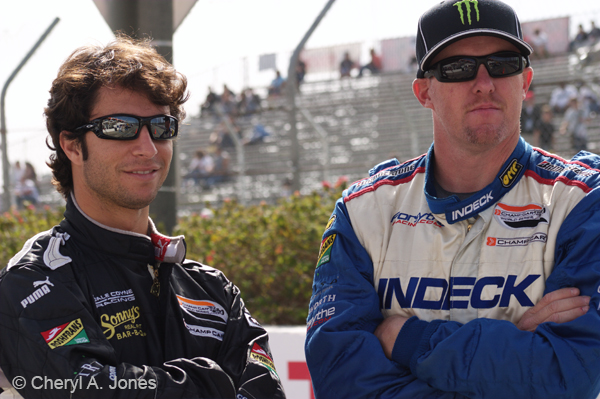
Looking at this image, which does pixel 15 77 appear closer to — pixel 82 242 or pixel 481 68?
pixel 82 242

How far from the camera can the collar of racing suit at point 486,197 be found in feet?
7.13

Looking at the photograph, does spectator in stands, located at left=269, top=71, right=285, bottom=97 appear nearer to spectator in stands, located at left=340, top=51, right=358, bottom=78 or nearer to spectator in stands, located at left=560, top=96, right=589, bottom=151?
spectator in stands, located at left=340, top=51, right=358, bottom=78

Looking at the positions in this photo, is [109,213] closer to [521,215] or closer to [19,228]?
[521,215]

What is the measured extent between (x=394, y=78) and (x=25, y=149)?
32.5 ft

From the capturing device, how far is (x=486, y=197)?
85.7 inches

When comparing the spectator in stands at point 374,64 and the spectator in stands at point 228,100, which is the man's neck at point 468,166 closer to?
the spectator in stands at point 228,100

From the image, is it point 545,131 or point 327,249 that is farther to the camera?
point 545,131

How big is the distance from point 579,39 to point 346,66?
5.95 meters

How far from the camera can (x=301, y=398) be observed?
367cm

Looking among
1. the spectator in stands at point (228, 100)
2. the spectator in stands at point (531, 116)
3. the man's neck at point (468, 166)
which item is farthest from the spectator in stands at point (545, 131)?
the spectator in stands at point (228, 100)

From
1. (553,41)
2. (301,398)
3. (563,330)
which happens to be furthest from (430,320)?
(553,41)

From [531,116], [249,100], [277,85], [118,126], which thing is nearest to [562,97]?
[531,116]

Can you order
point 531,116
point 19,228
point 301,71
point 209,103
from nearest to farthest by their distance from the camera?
point 19,228 < point 531,116 < point 209,103 < point 301,71

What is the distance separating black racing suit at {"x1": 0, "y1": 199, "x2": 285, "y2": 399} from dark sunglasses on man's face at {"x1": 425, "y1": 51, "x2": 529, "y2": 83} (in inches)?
47.7
